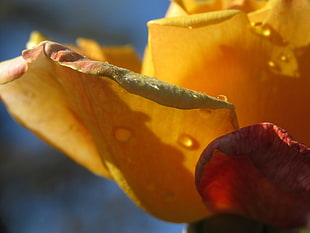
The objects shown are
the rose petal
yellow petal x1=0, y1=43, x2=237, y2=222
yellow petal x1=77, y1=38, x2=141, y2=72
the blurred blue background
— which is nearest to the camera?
yellow petal x1=0, y1=43, x2=237, y2=222

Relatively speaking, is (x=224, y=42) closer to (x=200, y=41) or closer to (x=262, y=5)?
(x=200, y=41)

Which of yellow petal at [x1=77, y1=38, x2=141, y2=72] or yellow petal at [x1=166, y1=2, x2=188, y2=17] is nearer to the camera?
yellow petal at [x1=166, y1=2, x2=188, y2=17]

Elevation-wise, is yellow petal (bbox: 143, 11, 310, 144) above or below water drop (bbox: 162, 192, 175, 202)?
above

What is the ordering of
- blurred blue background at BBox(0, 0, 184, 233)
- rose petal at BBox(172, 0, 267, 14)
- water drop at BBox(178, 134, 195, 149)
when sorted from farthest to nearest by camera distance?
1. blurred blue background at BBox(0, 0, 184, 233)
2. rose petal at BBox(172, 0, 267, 14)
3. water drop at BBox(178, 134, 195, 149)

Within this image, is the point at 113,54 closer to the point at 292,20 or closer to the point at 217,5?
the point at 217,5

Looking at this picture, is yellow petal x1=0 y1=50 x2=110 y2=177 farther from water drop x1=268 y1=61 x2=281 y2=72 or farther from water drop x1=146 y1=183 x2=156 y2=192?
water drop x1=268 y1=61 x2=281 y2=72

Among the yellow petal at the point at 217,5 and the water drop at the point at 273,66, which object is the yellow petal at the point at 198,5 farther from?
the water drop at the point at 273,66

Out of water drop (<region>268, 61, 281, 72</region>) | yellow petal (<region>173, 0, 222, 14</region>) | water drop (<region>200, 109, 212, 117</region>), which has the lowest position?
water drop (<region>200, 109, 212, 117</region>)

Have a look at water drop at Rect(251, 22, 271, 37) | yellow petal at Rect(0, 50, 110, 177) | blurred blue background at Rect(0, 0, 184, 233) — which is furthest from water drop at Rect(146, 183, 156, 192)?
blurred blue background at Rect(0, 0, 184, 233)

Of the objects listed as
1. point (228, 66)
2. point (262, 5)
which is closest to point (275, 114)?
point (228, 66)
